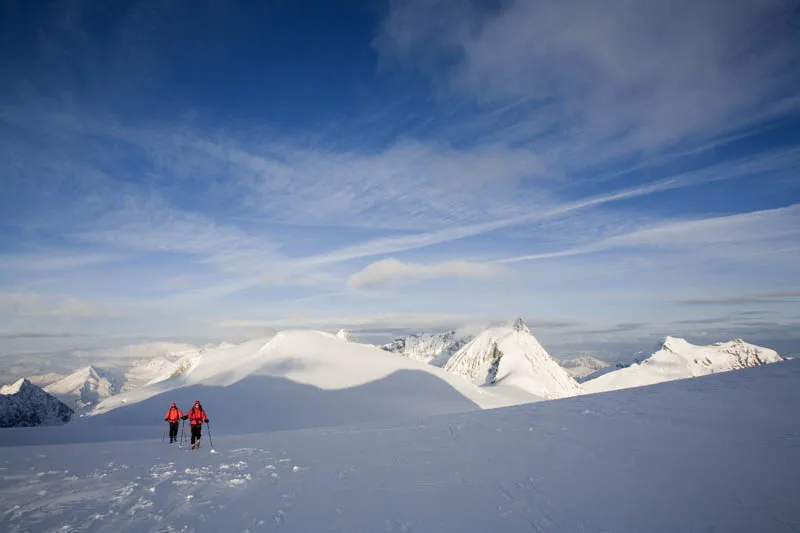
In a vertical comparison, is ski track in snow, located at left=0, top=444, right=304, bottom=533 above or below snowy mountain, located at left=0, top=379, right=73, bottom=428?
above

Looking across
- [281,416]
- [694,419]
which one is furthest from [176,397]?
[694,419]

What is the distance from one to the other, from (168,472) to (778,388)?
19091mm

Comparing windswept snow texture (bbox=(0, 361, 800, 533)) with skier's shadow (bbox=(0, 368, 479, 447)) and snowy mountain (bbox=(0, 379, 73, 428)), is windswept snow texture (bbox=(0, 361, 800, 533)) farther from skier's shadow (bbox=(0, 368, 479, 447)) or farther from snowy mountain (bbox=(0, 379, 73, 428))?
snowy mountain (bbox=(0, 379, 73, 428))

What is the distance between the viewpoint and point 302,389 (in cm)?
3672

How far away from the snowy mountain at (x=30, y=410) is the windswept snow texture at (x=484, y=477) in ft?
130

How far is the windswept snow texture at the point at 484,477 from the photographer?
740 cm

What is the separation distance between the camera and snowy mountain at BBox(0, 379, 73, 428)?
4378cm

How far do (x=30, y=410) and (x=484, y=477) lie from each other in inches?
2257

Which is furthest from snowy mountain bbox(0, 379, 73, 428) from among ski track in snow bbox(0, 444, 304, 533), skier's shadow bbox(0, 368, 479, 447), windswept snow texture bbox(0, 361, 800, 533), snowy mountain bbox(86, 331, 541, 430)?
ski track in snow bbox(0, 444, 304, 533)

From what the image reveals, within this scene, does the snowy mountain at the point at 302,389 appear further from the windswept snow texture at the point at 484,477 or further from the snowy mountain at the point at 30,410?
the windswept snow texture at the point at 484,477

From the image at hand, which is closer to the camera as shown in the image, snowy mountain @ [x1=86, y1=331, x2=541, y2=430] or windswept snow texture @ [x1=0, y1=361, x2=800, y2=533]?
windswept snow texture @ [x1=0, y1=361, x2=800, y2=533]

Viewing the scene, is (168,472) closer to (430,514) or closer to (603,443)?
(430,514)

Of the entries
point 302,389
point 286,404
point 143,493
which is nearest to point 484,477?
point 143,493

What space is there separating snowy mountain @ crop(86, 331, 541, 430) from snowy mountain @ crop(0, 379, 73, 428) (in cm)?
948
